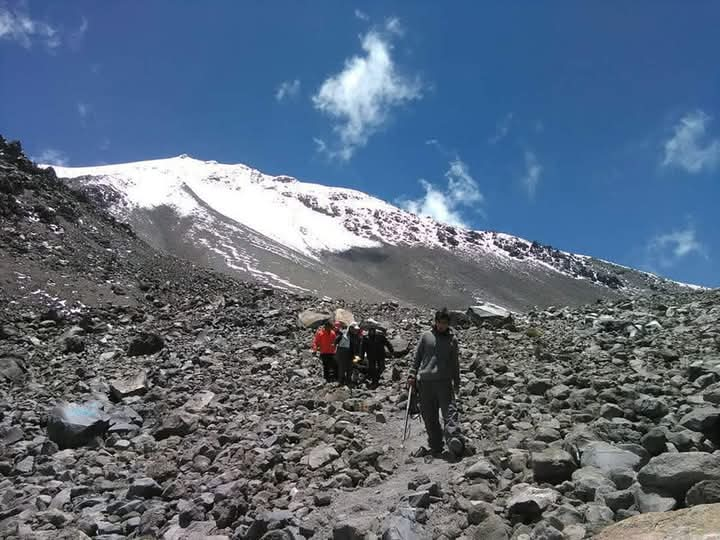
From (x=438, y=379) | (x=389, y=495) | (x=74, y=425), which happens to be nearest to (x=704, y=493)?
(x=389, y=495)

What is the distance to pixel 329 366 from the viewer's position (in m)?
14.8

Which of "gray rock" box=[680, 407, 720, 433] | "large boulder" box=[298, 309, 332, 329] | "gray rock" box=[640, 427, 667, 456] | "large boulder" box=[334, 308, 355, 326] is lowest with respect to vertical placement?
"gray rock" box=[640, 427, 667, 456]

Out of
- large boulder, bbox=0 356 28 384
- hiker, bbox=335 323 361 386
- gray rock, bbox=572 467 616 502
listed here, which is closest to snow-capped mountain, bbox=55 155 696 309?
large boulder, bbox=0 356 28 384

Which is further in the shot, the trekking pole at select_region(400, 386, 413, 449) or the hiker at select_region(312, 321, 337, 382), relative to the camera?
the hiker at select_region(312, 321, 337, 382)

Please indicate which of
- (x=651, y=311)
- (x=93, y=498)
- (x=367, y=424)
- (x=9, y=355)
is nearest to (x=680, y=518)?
(x=367, y=424)

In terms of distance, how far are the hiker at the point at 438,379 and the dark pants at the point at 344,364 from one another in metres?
5.44

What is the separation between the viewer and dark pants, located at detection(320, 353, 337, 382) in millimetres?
14703

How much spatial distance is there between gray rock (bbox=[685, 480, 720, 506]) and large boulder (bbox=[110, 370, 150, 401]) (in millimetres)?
12696

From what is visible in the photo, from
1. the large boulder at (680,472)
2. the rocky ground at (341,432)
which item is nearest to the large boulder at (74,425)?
the rocky ground at (341,432)

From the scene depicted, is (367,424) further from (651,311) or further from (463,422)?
(651,311)

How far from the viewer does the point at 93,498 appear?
27.2 feet

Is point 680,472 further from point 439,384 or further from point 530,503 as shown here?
point 439,384

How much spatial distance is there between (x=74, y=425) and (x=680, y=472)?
35.4 ft

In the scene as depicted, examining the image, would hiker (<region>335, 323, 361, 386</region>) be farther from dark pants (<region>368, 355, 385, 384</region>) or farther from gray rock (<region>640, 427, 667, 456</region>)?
gray rock (<region>640, 427, 667, 456</region>)
